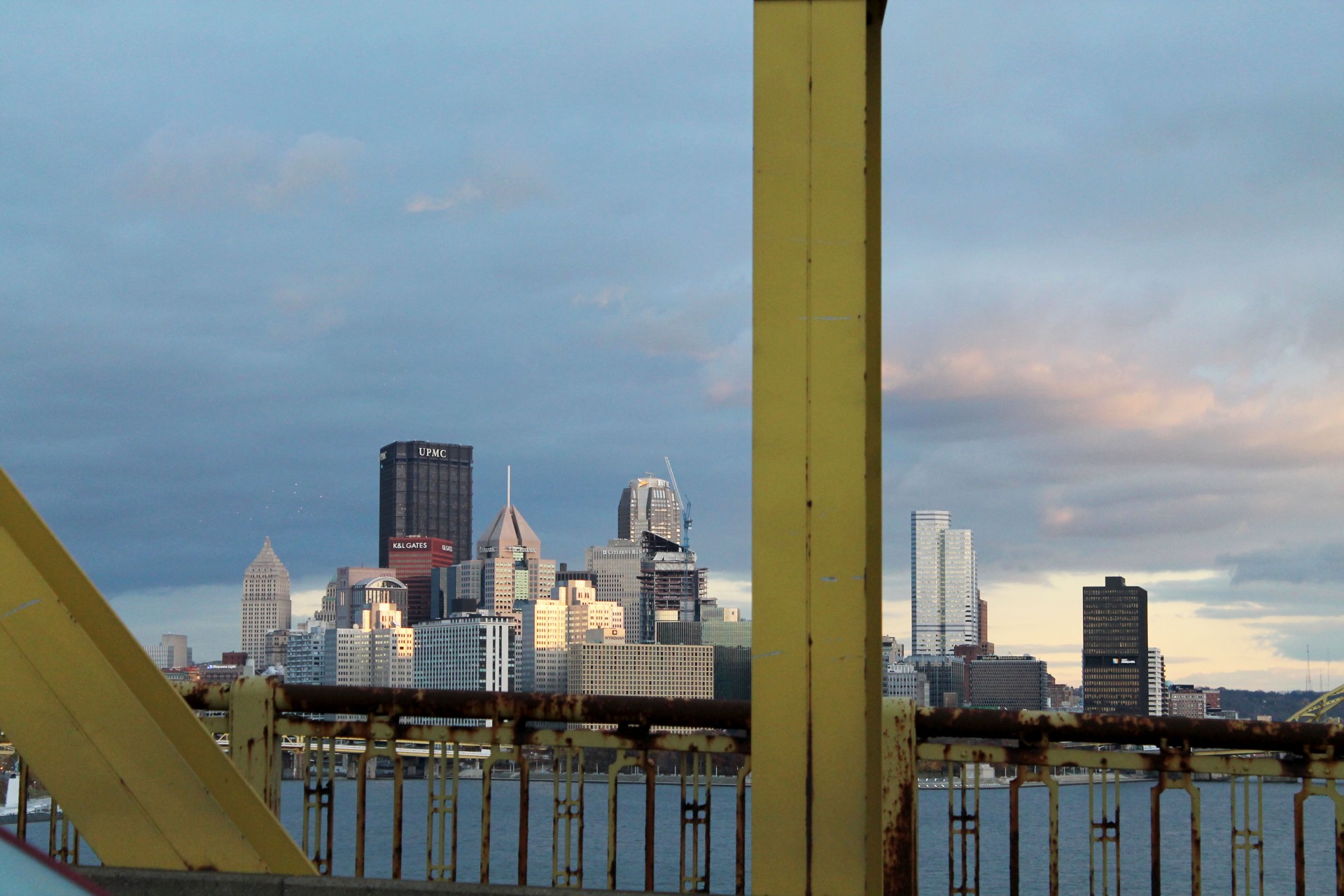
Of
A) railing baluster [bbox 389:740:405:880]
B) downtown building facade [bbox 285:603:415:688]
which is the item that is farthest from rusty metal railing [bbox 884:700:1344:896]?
downtown building facade [bbox 285:603:415:688]

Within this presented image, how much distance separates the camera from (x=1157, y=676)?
15888 cm

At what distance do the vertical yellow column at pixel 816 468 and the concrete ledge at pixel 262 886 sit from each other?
1.93 feet

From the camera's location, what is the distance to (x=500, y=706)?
15.8 feet

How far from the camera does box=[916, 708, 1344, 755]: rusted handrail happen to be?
452 cm

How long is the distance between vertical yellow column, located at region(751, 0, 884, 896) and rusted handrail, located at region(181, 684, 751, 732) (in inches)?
27.9

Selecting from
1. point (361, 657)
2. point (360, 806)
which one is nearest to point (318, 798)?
point (360, 806)

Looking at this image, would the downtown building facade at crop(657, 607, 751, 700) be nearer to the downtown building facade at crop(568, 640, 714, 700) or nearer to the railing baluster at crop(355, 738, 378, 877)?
the downtown building facade at crop(568, 640, 714, 700)

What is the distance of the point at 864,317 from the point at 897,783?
1.77m

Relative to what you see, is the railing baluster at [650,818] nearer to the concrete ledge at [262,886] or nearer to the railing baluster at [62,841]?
the concrete ledge at [262,886]

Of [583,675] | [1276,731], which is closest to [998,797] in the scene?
[583,675]

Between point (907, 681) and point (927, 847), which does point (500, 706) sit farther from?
point (907, 681)

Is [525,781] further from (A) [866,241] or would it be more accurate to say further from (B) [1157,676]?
(B) [1157,676]

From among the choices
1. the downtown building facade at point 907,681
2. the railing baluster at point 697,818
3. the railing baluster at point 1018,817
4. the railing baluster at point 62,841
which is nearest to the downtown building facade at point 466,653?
the downtown building facade at point 907,681

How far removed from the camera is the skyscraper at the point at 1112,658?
152m
